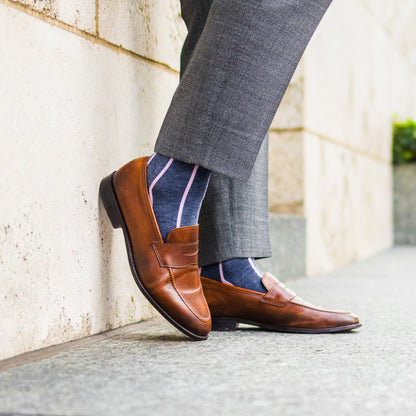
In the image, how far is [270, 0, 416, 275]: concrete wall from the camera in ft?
9.45

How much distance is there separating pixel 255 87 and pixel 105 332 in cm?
60

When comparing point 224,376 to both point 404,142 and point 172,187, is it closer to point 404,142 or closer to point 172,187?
point 172,187

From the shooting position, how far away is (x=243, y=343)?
3.99 ft

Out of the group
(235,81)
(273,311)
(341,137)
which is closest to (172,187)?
(235,81)

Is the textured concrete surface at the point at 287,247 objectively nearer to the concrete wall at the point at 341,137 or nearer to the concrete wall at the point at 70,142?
the concrete wall at the point at 341,137

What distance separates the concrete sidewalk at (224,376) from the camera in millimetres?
772

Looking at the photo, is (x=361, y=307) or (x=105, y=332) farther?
(x=361, y=307)

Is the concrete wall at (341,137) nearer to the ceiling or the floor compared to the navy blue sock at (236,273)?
nearer to the ceiling

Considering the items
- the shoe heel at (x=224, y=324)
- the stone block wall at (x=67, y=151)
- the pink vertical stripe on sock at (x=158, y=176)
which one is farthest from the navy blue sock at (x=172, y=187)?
the shoe heel at (x=224, y=324)

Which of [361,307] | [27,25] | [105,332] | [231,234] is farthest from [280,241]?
[27,25]

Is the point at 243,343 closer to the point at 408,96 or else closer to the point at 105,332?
the point at 105,332

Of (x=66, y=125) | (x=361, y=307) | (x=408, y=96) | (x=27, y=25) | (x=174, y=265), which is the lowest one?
(x=361, y=307)

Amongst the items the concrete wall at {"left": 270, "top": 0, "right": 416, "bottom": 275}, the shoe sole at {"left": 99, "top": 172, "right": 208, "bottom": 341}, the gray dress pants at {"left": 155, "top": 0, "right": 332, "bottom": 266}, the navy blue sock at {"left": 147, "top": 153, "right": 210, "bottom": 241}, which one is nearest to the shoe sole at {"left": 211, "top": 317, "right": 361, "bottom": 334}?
the shoe sole at {"left": 99, "top": 172, "right": 208, "bottom": 341}

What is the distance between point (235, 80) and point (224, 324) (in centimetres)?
56
